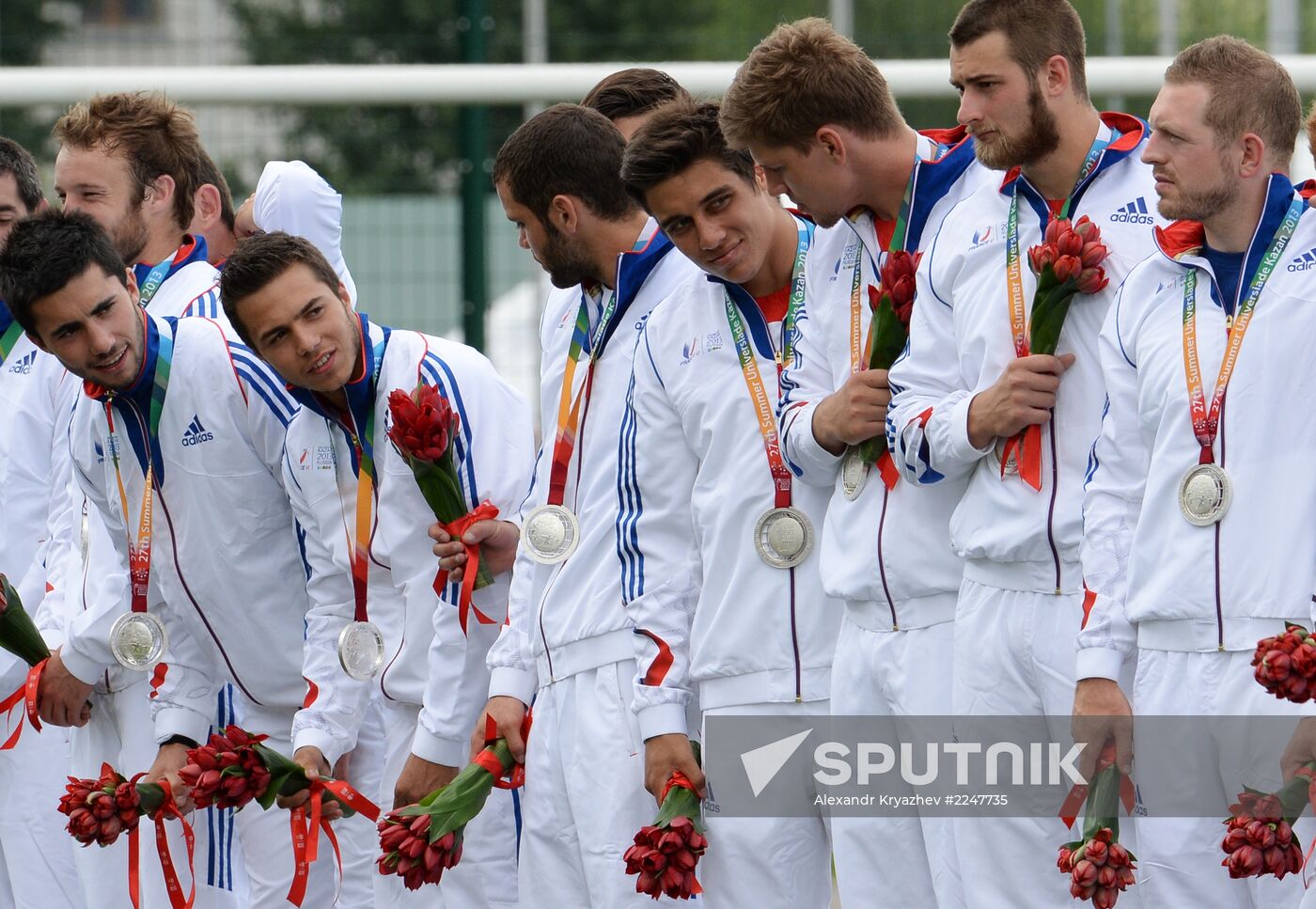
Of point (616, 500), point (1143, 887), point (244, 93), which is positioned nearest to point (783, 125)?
point (616, 500)

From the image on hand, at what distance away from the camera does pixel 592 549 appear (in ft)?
15.5

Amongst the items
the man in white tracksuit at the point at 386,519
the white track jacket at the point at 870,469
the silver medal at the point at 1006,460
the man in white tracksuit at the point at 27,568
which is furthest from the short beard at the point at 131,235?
the silver medal at the point at 1006,460

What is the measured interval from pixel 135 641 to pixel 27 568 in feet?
3.53

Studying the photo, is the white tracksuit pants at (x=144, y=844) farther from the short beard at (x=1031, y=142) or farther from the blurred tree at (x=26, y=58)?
the blurred tree at (x=26, y=58)

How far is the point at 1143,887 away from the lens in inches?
154

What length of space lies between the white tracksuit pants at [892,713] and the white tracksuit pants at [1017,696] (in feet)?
0.31

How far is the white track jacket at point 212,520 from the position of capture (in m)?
5.36

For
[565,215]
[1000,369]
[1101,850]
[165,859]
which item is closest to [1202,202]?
[1000,369]

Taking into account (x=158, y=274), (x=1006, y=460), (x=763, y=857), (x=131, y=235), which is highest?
(x=131, y=235)

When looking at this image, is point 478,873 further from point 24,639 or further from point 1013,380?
point 1013,380

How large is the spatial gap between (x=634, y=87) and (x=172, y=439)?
1.65 meters

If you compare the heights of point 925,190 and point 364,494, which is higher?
point 925,190

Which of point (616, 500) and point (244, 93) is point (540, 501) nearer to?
point (616, 500)

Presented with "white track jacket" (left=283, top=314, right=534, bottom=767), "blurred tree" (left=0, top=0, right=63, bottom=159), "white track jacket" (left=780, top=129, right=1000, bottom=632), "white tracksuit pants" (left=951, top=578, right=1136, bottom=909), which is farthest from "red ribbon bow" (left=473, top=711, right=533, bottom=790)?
"blurred tree" (left=0, top=0, right=63, bottom=159)
